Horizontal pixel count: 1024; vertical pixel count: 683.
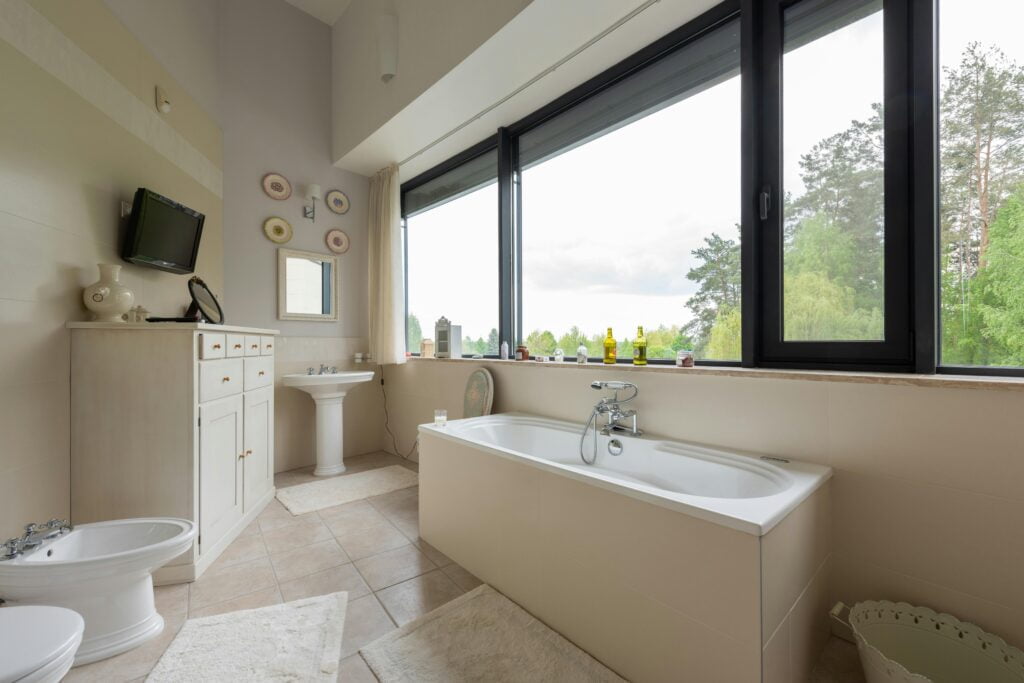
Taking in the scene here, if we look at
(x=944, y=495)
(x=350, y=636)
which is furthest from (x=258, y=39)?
(x=944, y=495)

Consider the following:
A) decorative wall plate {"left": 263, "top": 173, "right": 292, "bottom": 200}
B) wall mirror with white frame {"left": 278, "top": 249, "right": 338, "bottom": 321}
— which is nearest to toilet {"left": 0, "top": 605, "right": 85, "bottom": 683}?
wall mirror with white frame {"left": 278, "top": 249, "right": 338, "bottom": 321}

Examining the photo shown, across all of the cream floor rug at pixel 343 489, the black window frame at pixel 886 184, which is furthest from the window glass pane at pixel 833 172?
the cream floor rug at pixel 343 489

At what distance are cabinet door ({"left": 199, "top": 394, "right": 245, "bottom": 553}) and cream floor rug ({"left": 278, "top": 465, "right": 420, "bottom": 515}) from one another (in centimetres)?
46

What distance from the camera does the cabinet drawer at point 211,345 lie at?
6.29 feet

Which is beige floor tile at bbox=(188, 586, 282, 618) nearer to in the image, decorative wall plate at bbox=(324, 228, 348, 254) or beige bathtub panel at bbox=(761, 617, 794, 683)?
beige bathtub panel at bbox=(761, 617, 794, 683)

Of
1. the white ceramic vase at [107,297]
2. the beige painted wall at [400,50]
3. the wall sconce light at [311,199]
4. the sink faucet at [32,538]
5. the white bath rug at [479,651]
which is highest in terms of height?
the beige painted wall at [400,50]

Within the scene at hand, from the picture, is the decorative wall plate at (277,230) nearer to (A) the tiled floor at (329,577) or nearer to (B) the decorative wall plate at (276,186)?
(B) the decorative wall plate at (276,186)

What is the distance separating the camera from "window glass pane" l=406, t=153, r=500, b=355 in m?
3.31

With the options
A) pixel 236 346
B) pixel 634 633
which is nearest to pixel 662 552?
pixel 634 633

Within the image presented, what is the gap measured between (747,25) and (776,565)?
2.19 m

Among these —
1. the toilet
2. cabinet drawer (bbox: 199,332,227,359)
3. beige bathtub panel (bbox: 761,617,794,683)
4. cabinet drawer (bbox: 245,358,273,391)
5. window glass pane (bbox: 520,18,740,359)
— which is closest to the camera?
the toilet

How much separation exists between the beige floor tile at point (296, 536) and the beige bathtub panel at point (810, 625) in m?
2.06

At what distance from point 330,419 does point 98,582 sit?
1.95 meters

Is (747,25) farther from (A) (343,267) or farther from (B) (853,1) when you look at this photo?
(A) (343,267)
